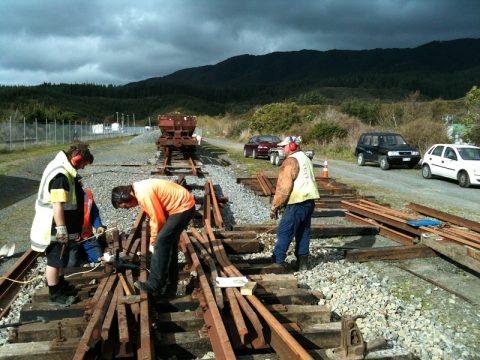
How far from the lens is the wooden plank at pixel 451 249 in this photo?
270 inches

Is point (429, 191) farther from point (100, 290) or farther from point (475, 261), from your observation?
point (100, 290)

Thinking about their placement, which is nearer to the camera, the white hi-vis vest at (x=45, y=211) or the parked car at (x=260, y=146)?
the white hi-vis vest at (x=45, y=211)

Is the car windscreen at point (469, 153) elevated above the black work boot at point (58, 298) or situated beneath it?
elevated above

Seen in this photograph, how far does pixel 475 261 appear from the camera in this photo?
22.4 feet

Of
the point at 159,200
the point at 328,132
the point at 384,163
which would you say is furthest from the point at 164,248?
the point at 328,132

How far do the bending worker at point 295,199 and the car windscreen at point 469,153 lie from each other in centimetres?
1364

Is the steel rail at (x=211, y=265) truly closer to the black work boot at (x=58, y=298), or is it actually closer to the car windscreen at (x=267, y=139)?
the black work boot at (x=58, y=298)

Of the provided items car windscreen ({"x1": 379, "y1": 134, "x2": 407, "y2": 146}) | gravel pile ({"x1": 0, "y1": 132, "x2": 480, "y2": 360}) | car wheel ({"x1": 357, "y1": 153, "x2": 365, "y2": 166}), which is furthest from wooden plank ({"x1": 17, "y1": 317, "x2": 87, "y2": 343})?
car wheel ({"x1": 357, "y1": 153, "x2": 365, "y2": 166})

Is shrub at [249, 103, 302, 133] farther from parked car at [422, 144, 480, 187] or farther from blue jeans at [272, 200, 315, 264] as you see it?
blue jeans at [272, 200, 315, 264]

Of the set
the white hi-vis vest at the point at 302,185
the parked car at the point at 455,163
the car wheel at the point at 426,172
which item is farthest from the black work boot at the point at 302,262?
the car wheel at the point at 426,172

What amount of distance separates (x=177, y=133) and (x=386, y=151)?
10.4 metres

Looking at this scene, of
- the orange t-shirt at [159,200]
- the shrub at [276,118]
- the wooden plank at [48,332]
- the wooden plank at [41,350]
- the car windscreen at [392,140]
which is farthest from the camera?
the shrub at [276,118]

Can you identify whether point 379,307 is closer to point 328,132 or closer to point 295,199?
point 295,199

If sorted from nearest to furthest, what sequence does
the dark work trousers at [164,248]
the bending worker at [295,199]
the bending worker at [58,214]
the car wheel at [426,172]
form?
the bending worker at [58,214] → the dark work trousers at [164,248] → the bending worker at [295,199] → the car wheel at [426,172]
